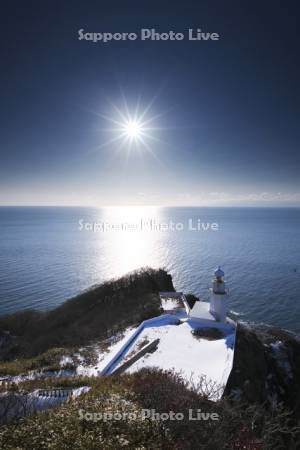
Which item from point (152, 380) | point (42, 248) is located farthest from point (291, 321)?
point (42, 248)

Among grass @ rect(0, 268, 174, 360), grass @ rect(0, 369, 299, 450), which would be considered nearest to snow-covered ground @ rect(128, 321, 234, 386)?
grass @ rect(0, 369, 299, 450)

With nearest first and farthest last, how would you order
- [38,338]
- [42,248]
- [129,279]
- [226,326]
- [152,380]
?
[152,380] < [226,326] < [38,338] < [129,279] < [42,248]

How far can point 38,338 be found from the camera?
3052 centimetres

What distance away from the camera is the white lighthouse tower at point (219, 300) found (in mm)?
21141

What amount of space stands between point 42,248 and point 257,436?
86.2 meters

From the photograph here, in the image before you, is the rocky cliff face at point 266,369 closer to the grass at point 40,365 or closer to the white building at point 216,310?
the white building at point 216,310

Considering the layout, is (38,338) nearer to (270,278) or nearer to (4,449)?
(4,449)

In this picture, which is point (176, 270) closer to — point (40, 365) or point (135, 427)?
point (40, 365)

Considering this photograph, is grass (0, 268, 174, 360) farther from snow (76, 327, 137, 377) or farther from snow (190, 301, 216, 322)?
snow (190, 301, 216, 322)

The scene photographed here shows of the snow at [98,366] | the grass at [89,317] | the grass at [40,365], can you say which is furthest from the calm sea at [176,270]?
the snow at [98,366]

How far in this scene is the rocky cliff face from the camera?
12.4 metres

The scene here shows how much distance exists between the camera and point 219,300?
21500mm

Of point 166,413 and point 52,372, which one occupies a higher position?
point 166,413

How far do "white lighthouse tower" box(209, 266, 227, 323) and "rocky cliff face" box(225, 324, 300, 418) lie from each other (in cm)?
426
